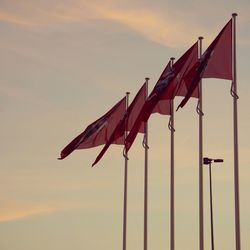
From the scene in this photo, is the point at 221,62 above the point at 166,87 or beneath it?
above

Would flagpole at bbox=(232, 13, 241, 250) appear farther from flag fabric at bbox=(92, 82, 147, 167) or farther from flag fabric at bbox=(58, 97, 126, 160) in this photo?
flag fabric at bbox=(58, 97, 126, 160)

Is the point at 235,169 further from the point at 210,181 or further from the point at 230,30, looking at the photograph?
the point at 210,181

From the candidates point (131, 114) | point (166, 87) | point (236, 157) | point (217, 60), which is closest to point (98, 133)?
point (131, 114)

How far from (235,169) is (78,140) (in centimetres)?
966

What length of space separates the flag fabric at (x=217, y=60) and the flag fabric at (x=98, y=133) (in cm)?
746

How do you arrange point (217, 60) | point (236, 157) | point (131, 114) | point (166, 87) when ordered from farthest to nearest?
1. point (131, 114)
2. point (166, 87)
3. point (217, 60)
4. point (236, 157)

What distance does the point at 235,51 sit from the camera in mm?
32312

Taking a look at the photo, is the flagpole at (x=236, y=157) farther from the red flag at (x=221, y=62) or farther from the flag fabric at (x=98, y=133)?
the flag fabric at (x=98, y=133)

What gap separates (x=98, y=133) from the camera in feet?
124

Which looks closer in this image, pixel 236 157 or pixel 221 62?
pixel 236 157

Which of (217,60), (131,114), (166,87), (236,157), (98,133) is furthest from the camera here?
(131,114)

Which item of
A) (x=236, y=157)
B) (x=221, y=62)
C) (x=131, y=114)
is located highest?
(x=221, y=62)

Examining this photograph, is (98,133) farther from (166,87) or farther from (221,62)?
(221,62)

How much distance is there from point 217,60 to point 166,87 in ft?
10.1
